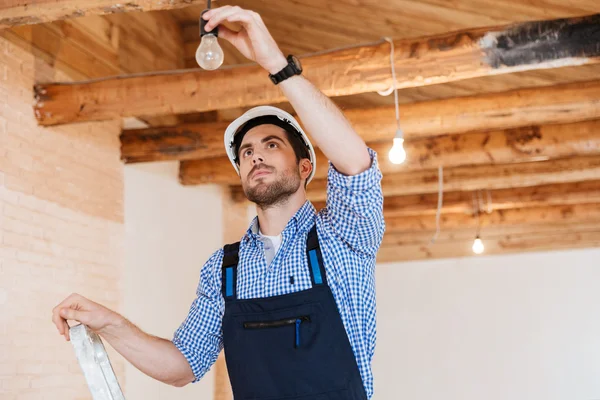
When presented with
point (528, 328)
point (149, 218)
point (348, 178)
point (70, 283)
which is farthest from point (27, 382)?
point (528, 328)

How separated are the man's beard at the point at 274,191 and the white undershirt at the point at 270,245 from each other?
0.09 m

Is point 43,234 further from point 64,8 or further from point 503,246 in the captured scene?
point 503,246

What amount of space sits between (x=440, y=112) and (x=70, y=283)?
2657 mm

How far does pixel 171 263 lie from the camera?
596 centimetres

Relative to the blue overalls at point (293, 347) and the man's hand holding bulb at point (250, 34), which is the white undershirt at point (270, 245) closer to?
the blue overalls at point (293, 347)

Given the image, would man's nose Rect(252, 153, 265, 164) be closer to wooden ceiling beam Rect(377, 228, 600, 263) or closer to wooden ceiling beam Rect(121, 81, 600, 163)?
wooden ceiling beam Rect(121, 81, 600, 163)

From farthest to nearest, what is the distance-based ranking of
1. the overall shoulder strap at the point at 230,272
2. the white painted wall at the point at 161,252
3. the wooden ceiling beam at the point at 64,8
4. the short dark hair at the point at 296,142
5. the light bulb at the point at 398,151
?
the white painted wall at the point at 161,252, the light bulb at the point at 398,151, the wooden ceiling beam at the point at 64,8, the short dark hair at the point at 296,142, the overall shoulder strap at the point at 230,272

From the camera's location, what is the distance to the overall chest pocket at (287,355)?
178 cm

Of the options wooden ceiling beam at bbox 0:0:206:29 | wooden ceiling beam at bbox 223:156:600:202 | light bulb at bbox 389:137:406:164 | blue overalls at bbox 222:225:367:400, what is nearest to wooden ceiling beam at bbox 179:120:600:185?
wooden ceiling beam at bbox 223:156:600:202

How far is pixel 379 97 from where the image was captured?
6.37 meters

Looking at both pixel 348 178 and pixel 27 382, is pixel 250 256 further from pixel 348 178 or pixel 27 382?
pixel 27 382

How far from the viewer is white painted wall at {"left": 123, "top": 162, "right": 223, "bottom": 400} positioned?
212 inches

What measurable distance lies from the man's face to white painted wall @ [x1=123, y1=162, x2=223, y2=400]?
11.2 ft

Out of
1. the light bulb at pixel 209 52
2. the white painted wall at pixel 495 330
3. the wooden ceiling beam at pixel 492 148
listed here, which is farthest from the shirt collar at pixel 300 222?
the white painted wall at pixel 495 330
